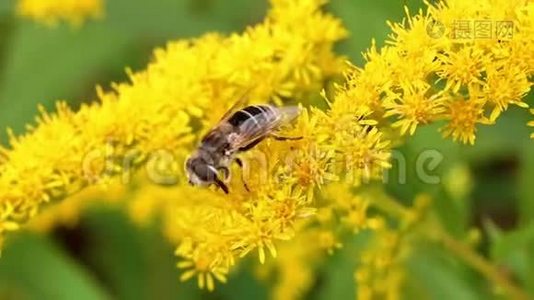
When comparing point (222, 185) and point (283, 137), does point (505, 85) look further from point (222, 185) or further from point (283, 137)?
point (222, 185)

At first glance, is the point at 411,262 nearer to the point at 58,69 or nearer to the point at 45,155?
the point at 45,155

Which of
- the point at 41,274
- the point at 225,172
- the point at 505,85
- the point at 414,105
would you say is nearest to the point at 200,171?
the point at 225,172

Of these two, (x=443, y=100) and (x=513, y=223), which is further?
(x=513, y=223)

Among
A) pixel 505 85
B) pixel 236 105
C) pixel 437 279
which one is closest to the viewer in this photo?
pixel 505 85

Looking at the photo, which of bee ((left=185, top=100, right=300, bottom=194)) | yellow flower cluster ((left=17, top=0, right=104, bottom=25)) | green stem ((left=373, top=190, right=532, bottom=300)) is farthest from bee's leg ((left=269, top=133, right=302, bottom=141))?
yellow flower cluster ((left=17, top=0, right=104, bottom=25))

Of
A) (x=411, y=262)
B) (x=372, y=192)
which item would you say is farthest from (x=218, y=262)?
(x=411, y=262)

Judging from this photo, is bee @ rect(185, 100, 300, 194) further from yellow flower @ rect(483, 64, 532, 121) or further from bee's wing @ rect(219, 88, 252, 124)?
yellow flower @ rect(483, 64, 532, 121)
